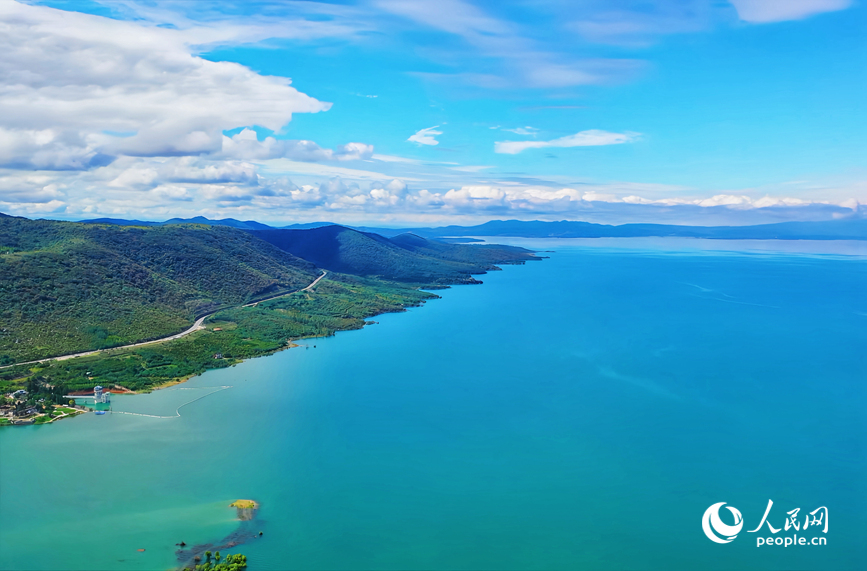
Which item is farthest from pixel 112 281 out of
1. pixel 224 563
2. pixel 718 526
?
pixel 718 526

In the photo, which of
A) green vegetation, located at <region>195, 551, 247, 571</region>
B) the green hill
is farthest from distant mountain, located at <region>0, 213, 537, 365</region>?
green vegetation, located at <region>195, 551, 247, 571</region>

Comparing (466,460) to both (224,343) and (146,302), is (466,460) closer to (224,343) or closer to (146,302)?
(224,343)

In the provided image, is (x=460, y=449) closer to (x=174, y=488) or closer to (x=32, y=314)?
(x=174, y=488)

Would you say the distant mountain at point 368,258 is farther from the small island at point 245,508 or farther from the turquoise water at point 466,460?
the small island at point 245,508

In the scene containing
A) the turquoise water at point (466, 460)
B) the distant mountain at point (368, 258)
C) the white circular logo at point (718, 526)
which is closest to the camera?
the turquoise water at point (466, 460)

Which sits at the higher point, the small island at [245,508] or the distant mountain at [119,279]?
the distant mountain at [119,279]

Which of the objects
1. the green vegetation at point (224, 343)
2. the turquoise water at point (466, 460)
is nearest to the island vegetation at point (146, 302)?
the green vegetation at point (224, 343)
